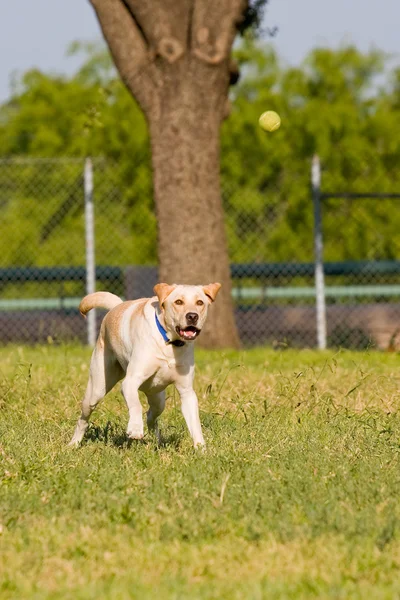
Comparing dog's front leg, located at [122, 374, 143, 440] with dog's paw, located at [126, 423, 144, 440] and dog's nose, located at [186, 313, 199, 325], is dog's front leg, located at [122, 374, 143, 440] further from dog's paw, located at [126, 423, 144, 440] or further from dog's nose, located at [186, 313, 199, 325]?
dog's nose, located at [186, 313, 199, 325]

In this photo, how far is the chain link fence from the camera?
13336 mm

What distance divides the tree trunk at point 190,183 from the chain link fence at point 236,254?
112 cm

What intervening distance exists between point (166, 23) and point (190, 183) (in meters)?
1.60

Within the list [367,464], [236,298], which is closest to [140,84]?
[236,298]

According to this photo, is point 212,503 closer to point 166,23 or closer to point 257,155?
point 166,23

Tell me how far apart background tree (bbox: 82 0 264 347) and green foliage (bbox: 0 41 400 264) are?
44.1 inches

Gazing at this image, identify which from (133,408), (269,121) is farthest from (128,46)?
(133,408)

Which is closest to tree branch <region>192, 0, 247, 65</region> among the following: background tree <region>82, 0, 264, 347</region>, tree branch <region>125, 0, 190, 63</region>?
background tree <region>82, 0, 264, 347</region>

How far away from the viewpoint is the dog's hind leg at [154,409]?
607 centimetres

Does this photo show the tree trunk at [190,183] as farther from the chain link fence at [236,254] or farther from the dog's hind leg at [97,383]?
the dog's hind leg at [97,383]

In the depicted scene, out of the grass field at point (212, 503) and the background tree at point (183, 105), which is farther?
the background tree at point (183, 105)

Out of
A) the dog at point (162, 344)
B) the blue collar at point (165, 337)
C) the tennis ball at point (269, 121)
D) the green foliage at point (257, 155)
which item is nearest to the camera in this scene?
the dog at point (162, 344)

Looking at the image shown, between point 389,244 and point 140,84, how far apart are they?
10.3 m

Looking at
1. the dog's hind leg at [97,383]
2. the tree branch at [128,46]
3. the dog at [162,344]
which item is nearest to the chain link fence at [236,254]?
the tree branch at [128,46]
